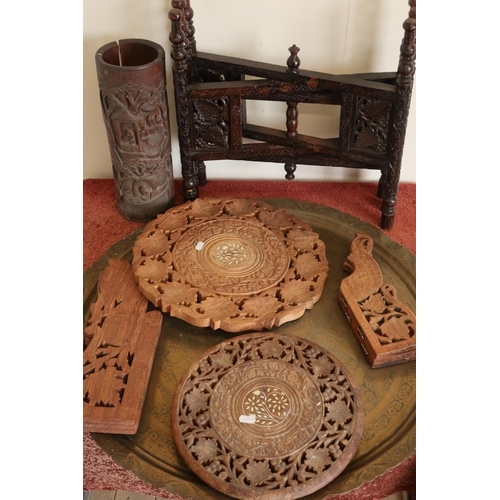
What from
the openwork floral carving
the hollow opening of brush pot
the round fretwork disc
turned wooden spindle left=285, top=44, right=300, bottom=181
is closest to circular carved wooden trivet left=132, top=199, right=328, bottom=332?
the round fretwork disc

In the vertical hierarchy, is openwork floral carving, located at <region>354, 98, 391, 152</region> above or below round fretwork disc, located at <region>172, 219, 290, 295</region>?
above

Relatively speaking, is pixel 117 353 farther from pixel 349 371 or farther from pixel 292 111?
pixel 292 111

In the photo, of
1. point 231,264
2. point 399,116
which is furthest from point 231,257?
point 399,116

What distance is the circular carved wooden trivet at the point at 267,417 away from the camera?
3.20 feet

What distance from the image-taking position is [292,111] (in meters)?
1.38

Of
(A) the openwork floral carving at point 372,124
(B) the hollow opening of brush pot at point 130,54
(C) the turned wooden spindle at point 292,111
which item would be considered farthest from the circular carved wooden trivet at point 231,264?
(B) the hollow opening of brush pot at point 130,54

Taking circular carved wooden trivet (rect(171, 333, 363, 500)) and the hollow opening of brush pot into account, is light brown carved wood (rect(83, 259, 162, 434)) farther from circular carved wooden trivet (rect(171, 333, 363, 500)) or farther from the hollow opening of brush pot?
the hollow opening of brush pot

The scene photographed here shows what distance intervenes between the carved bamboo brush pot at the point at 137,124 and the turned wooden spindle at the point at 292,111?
0.28m

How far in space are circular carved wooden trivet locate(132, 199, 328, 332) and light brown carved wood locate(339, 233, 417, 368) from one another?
6cm

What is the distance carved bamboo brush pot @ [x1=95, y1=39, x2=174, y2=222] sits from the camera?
4.34 ft

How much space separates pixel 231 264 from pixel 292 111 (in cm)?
36

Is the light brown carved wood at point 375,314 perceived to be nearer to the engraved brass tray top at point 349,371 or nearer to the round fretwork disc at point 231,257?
the engraved brass tray top at point 349,371

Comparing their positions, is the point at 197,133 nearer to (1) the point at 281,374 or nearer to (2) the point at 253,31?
(2) the point at 253,31

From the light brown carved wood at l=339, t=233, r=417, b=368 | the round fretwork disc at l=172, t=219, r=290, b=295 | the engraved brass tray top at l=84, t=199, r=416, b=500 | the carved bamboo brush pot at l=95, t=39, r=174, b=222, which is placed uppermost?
the carved bamboo brush pot at l=95, t=39, r=174, b=222
